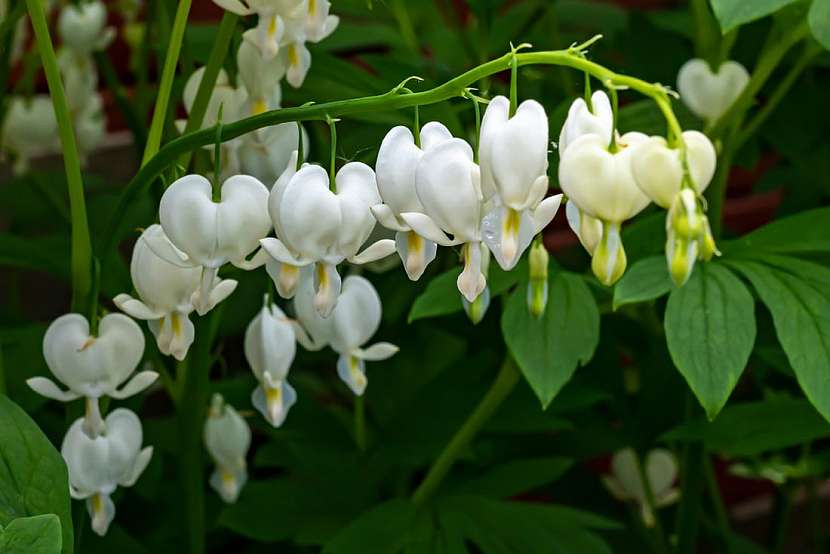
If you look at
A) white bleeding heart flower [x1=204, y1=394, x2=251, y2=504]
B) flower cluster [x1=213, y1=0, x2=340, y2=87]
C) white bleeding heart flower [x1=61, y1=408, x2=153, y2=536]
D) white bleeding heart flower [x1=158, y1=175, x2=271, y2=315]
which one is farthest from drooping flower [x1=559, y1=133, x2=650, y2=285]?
white bleeding heart flower [x1=204, y1=394, x2=251, y2=504]

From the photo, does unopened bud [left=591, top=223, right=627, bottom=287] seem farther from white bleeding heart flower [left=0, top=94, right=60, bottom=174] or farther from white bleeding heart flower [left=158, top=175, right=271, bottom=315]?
white bleeding heart flower [left=0, top=94, right=60, bottom=174]

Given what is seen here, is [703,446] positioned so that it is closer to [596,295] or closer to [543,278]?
[596,295]

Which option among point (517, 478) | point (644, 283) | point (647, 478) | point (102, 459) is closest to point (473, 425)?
point (517, 478)

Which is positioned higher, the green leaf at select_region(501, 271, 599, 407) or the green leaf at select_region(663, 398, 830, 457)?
the green leaf at select_region(501, 271, 599, 407)

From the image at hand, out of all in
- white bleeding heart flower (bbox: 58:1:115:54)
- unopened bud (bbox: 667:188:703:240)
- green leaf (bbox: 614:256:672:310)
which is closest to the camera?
unopened bud (bbox: 667:188:703:240)

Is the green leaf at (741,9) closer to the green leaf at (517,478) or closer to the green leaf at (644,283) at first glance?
the green leaf at (644,283)

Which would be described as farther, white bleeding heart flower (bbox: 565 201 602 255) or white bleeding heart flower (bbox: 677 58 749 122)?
white bleeding heart flower (bbox: 677 58 749 122)

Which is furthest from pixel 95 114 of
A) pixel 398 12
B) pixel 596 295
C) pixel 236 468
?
pixel 596 295
